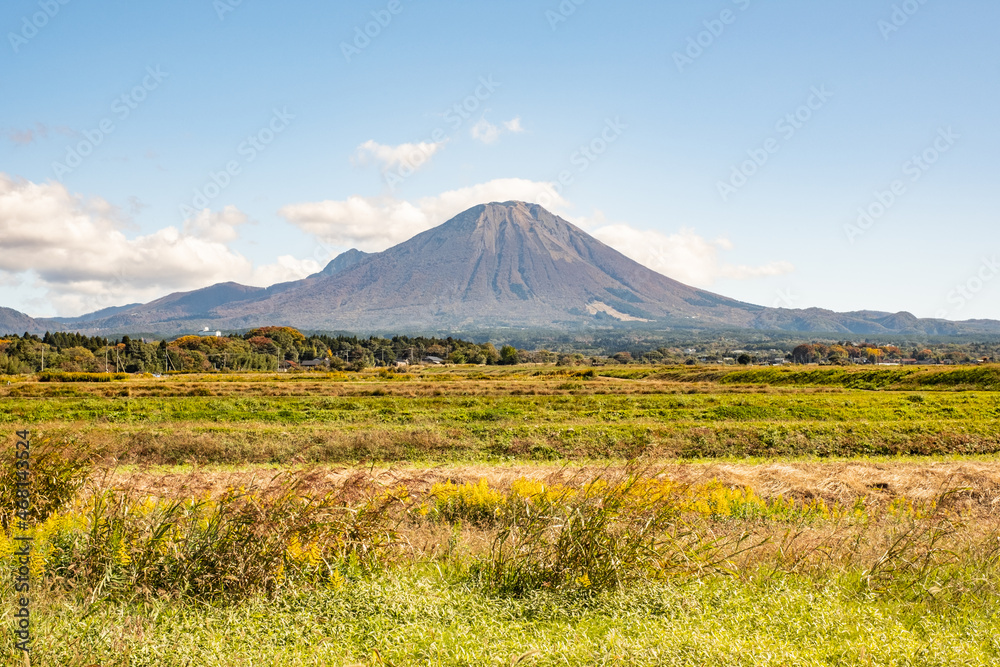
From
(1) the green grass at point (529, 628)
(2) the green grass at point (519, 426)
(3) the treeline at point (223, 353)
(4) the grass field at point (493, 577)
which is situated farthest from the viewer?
(3) the treeline at point (223, 353)

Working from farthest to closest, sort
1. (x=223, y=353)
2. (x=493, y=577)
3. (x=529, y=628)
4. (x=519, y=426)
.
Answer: (x=223, y=353) → (x=519, y=426) → (x=493, y=577) → (x=529, y=628)

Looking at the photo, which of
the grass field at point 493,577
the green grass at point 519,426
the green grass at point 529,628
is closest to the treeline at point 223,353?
the green grass at point 519,426

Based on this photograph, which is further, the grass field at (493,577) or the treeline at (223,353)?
the treeline at (223,353)

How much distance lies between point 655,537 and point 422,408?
25986 millimetres

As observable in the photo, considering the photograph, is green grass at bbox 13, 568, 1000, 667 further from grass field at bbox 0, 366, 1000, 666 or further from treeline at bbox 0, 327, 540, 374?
treeline at bbox 0, 327, 540, 374

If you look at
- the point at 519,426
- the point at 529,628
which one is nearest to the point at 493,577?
the point at 529,628

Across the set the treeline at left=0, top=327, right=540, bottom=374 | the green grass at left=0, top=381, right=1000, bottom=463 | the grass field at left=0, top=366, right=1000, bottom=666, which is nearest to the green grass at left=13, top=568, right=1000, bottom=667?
the grass field at left=0, top=366, right=1000, bottom=666

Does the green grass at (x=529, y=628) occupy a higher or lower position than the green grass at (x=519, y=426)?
higher

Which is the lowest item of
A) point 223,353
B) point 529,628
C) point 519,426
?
point 519,426

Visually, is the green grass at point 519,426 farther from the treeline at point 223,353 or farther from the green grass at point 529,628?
the treeline at point 223,353

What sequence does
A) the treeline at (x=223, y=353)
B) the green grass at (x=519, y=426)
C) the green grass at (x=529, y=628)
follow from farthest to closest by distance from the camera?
the treeline at (x=223, y=353), the green grass at (x=519, y=426), the green grass at (x=529, y=628)

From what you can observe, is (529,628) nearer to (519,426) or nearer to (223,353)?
(519,426)

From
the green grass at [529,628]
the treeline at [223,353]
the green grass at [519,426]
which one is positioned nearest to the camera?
the green grass at [529,628]

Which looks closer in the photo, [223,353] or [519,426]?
[519,426]
